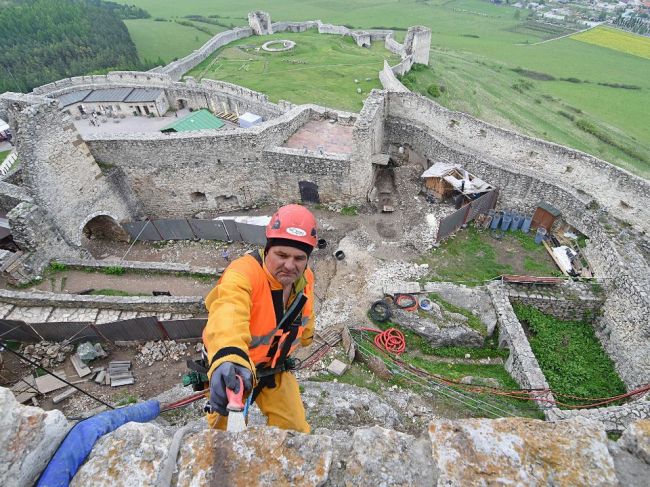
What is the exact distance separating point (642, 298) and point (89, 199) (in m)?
20.2

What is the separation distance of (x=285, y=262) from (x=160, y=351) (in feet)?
27.6

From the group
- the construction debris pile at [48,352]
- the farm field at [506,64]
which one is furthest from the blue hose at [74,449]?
the farm field at [506,64]

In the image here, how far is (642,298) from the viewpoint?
434 inches

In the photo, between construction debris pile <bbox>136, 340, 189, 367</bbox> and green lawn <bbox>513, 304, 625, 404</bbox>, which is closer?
construction debris pile <bbox>136, 340, 189, 367</bbox>

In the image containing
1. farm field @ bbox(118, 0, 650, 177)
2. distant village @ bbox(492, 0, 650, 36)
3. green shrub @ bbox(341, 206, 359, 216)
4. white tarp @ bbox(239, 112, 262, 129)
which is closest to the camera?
green shrub @ bbox(341, 206, 359, 216)

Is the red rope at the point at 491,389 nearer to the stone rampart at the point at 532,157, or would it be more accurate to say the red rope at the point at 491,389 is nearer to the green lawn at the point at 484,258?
the green lawn at the point at 484,258

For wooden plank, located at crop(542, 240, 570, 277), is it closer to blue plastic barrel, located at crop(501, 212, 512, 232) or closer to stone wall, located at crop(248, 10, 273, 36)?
blue plastic barrel, located at crop(501, 212, 512, 232)

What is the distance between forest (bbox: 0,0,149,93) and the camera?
45.2 metres

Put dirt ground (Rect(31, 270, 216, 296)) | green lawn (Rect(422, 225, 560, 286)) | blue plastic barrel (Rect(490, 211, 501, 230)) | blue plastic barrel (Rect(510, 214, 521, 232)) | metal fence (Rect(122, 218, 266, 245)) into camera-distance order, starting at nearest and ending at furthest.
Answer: dirt ground (Rect(31, 270, 216, 296)), green lawn (Rect(422, 225, 560, 286)), metal fence (Rect(122, 218, 266, 245)), blue plastic barrel (Rect(510, 214, 521, 232)), blue plastic barrel (Rect(490, 211, 501, 230))

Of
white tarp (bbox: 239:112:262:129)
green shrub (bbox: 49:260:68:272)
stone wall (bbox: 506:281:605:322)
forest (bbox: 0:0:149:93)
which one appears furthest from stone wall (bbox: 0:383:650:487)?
forest (bbox: 0:0:149:93)

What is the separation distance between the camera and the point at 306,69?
35.5m

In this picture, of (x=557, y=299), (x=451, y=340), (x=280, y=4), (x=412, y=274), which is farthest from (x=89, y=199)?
(x=280, y=4)

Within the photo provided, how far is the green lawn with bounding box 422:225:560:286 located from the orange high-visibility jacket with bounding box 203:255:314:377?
10080mm

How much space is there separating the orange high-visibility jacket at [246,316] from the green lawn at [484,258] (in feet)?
33.1
